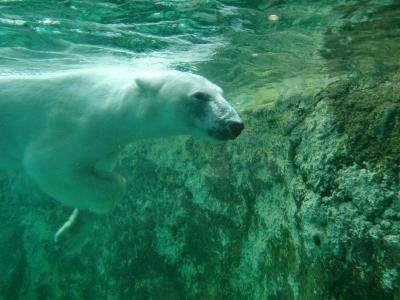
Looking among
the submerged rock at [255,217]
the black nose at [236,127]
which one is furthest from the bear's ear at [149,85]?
the submerged rock at [255,217]

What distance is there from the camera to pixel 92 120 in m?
4.71

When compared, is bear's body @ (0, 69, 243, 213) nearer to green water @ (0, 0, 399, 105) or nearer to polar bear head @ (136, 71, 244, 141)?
polar bear head @ (136, 71, 244, 141)

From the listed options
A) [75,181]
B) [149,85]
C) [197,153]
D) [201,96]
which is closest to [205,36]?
[197,153]

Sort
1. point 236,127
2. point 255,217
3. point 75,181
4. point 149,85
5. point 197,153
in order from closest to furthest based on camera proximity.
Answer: point 236,127
point 149,85
point 75,181
point 255,217
point 197,153

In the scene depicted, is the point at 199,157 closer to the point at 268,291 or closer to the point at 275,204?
the point at 275,204

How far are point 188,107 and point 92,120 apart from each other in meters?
1.41

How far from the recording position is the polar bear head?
3.75 meters

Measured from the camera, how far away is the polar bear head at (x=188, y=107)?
12.3 feet

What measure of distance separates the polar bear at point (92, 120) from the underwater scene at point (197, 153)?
2 cm

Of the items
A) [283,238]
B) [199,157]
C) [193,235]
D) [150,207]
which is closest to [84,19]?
[199,157]

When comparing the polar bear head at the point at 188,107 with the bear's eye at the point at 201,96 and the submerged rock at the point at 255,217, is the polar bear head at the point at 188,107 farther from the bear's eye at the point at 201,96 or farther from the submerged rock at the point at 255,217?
the submerged rock at the point at 255,217

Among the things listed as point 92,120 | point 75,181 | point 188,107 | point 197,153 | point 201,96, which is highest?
point 201,96

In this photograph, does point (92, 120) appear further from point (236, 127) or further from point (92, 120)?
point (236, 127)

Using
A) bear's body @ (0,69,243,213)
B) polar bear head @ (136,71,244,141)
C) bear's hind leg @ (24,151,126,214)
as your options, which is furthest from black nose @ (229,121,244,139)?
bear's hind leg @ (24,151,126,214)
